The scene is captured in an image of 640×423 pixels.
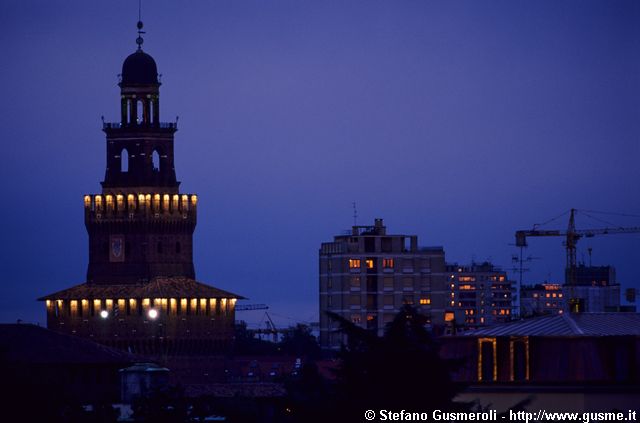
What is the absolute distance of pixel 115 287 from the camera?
16825 cm

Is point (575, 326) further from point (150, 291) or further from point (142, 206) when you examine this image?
point (142, 206)

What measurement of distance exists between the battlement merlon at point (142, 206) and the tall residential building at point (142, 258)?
0.22ft

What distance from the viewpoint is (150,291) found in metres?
167

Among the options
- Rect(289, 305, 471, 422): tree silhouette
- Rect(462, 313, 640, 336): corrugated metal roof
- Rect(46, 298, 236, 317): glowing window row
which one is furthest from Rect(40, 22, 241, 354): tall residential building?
Rect(289, 305, 471, 422): tree silhouette

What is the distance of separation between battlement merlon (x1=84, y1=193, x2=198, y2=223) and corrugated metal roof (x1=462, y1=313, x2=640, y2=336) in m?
97.0

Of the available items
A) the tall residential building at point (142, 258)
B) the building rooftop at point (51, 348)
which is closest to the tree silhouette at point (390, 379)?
the building rooftop at point (51, 348)

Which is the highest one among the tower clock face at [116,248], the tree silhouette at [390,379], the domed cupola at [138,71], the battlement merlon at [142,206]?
the domed cupola at [138,71]

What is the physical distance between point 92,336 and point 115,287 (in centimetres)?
417

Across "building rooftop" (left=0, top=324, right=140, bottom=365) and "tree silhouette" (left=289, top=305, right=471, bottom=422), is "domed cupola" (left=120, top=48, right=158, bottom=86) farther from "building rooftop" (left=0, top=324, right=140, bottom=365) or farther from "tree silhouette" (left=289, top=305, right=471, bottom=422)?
"tree silhouette" (left=289, top=305, right=471, bottom=422)

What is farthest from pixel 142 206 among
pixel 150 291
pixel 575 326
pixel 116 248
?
pixel 575 326

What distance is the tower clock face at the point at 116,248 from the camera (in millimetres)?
170375

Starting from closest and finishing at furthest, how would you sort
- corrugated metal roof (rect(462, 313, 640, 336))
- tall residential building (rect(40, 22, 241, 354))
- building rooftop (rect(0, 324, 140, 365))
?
corrugated metal roof (rect(462, 313, 640, 336)) → building rooftop (rect(0, 324, 140, 365)) → tall residential building (rect(40, 22, 241, 354))

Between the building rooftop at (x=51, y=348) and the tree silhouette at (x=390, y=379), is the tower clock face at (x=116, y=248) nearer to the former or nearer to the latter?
the building rooftop at (x=51, y=348)

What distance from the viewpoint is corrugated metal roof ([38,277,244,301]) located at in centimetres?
16675
